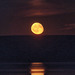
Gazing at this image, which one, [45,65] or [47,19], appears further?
[47,19]

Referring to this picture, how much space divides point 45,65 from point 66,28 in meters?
1.27

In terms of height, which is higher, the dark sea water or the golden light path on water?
the dark sea water

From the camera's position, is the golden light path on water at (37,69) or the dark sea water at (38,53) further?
the dark sea water at (38,53)

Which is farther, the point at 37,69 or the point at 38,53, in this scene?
the point at 38,53

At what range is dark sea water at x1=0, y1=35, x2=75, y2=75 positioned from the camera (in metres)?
5.61

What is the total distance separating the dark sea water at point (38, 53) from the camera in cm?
561

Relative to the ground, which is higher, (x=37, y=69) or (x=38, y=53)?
(x=38, y=53)

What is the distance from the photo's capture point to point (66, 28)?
237 inches

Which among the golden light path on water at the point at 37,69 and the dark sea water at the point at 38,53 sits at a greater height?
the dark sea water at the point at 38,53

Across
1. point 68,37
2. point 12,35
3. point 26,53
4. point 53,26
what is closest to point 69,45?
point 68,37

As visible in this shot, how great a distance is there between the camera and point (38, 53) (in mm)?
5836

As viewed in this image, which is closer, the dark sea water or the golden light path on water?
the golden light path on water

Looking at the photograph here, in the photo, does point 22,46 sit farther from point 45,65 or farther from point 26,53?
point 45,65

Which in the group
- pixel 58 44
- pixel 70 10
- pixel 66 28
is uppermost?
pixel 70 10
